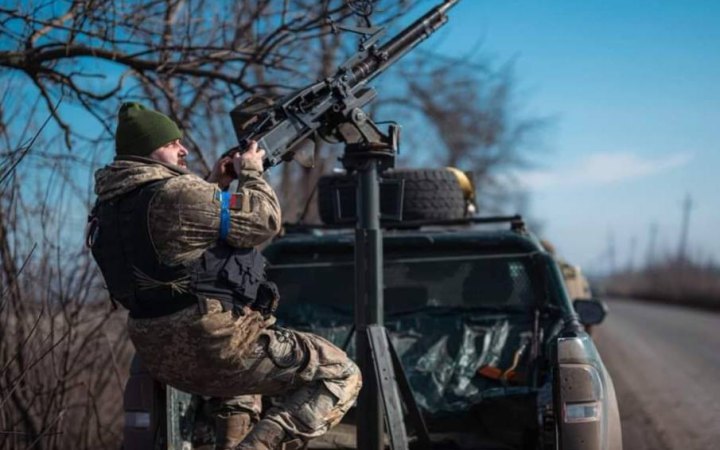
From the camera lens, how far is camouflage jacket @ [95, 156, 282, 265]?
3045mm

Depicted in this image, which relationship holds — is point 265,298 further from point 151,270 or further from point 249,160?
point 249,160

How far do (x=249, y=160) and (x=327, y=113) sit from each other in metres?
0.82

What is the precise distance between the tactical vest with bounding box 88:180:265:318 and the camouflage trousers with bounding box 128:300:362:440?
0.05 meters

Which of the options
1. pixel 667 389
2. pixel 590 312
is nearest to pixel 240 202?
pixel 590 312

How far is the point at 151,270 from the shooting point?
10.2ft

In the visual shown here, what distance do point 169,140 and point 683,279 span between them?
61300 mm

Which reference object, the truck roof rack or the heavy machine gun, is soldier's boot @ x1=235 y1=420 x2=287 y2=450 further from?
the truck roof rack

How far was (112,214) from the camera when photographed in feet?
10.4

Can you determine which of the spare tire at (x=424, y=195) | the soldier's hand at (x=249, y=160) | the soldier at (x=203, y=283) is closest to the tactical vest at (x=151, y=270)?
the soldier at (x=203, y=283)

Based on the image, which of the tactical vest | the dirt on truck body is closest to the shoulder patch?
the tactical vest

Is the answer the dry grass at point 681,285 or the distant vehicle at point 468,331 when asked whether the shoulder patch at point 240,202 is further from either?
the dry grass at point 681,285

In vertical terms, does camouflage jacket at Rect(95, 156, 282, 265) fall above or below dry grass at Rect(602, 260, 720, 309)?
above

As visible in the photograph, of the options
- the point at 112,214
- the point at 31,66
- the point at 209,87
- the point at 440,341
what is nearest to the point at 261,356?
the point at 112,214

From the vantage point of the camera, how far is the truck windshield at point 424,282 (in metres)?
5.14
